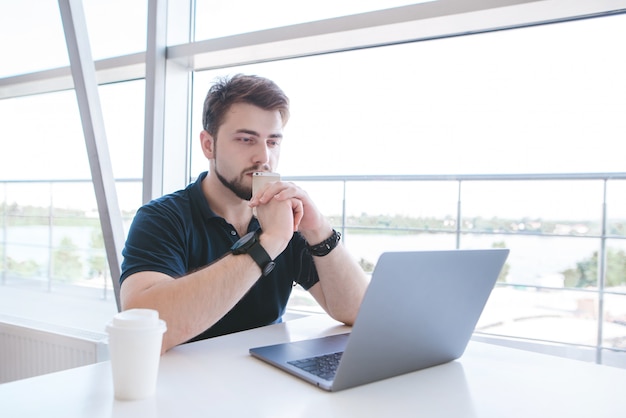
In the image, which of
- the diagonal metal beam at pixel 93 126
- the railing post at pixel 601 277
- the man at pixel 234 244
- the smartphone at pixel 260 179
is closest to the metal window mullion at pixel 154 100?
the diagonal metal beam at pixel 93 126

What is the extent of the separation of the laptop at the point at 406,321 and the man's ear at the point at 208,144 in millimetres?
700

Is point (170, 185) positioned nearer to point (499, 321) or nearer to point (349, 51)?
point (349, 51)

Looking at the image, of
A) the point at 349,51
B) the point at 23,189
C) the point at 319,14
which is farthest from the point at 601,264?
the point at 23,189

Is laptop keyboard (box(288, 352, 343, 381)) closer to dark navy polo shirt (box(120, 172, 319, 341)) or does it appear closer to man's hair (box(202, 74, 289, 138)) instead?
dark navy polo shirt (box(120, 172, 319, 341))

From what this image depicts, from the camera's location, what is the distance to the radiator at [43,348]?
2.10 metres

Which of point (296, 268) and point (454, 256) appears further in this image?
point (296, 268)

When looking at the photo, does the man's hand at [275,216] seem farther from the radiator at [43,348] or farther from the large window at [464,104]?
the radiator at [43,348]

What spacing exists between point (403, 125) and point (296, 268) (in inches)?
53.1

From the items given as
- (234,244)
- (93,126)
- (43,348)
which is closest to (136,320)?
(234,244)

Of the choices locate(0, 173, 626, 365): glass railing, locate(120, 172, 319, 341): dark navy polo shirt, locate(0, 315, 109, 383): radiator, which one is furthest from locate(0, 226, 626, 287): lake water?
locate(120, 172, 319, 341): dark navy polo shirt

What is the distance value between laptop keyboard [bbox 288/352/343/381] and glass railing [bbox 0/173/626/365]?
150cm

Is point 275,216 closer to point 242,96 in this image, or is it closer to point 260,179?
point 260,179

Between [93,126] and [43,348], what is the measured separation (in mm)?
1112

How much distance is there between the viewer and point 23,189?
279 cm
